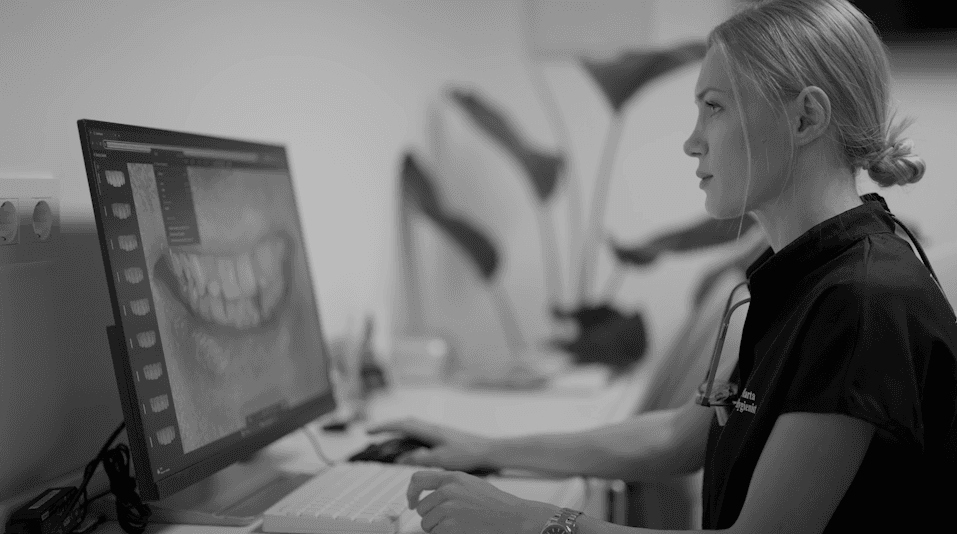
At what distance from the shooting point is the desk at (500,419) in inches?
53.3

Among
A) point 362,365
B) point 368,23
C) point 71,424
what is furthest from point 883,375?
point 368,23

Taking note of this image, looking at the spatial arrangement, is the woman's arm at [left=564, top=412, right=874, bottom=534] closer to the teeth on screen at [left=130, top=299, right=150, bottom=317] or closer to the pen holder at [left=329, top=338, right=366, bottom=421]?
the teeth on screen at [left=130, top=299, right=150, bottom=317]

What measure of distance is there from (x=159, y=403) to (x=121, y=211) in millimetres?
252

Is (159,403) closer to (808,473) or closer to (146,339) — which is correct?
(146,339)

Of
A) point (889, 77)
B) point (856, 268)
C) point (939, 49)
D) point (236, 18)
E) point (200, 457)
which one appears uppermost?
point (236, 18)

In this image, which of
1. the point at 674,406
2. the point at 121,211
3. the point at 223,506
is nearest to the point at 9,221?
the point at 121,211

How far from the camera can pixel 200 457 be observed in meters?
1.16

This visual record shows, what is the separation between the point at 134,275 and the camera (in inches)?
42.4

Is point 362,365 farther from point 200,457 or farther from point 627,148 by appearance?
point 627,148

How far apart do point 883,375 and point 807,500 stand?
0.52 ft

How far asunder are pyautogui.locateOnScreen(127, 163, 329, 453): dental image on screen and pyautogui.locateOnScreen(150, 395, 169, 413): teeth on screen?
0.9 inches

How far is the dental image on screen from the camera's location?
114 centimetres

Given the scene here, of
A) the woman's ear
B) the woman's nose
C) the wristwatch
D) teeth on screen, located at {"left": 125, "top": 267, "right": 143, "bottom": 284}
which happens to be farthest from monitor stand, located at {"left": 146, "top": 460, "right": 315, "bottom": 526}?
the woman's ear

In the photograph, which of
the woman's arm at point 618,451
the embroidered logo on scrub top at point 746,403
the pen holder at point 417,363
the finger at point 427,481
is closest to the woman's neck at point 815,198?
the embroidered logo on scrub top at point 746,403
